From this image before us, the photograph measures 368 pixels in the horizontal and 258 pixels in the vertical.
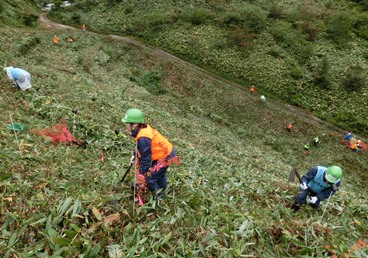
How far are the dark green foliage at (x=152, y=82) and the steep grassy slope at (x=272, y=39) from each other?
A: 6708mm

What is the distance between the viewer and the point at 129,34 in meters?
36.6

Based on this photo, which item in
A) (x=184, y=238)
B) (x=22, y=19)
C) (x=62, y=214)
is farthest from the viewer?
(x=22, y=19)

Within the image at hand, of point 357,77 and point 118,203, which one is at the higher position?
point 118,203

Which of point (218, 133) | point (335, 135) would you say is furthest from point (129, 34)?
point (335, 135)

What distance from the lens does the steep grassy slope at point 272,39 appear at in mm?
30172

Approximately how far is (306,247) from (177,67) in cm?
2659

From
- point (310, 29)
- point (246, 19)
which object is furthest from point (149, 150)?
point (310, 29)

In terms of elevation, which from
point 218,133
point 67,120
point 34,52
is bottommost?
point 218,133

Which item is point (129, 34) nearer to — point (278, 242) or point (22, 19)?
point (22, 19)

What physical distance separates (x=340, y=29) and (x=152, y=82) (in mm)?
26709

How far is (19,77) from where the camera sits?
1243 cm

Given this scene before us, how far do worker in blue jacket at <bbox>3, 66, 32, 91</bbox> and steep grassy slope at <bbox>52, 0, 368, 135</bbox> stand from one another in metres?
22.9

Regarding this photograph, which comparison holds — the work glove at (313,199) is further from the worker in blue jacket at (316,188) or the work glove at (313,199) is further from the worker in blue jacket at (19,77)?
the worker in blue jacket at (19,77)

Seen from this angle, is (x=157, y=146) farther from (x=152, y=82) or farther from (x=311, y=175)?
(x=152, y=82)
